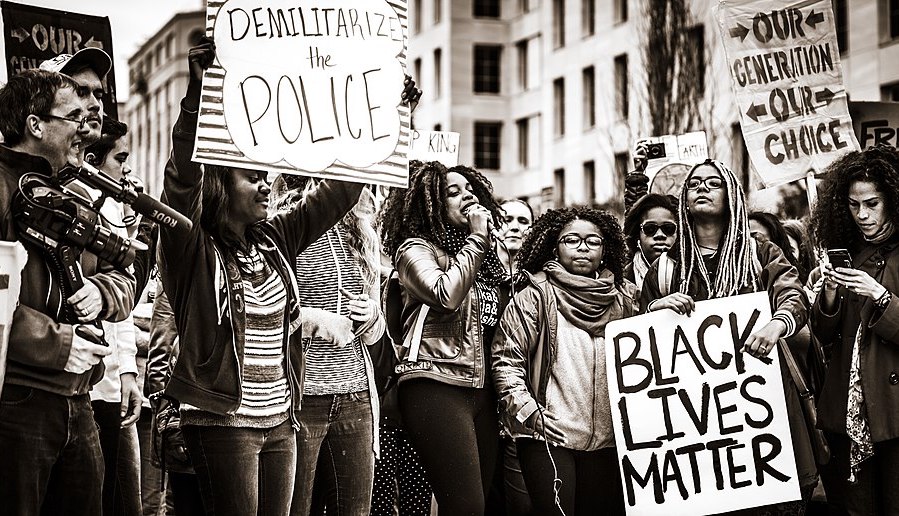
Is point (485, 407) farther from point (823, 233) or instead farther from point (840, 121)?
point (840, 121)

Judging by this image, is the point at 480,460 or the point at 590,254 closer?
the point at 480,460

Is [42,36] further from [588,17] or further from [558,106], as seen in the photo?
[558,106]

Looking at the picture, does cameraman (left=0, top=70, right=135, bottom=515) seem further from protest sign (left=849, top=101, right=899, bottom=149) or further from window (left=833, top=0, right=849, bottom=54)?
window (left=833, top=0, right=849, bottom=54)

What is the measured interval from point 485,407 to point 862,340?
6.43 ft

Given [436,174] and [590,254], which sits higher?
[436,174]

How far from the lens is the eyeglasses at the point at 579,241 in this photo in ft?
23.0

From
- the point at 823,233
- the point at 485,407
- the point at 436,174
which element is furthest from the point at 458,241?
the point at 823,233

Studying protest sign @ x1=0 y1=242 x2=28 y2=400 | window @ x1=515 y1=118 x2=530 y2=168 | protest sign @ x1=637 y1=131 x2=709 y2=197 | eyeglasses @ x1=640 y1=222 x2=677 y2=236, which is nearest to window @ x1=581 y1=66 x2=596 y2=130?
window @ x1=515 y1=118 x2=530 y2=168

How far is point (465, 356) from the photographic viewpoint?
6.34 meters

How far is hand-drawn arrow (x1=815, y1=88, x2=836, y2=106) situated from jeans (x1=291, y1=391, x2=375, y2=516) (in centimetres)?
422

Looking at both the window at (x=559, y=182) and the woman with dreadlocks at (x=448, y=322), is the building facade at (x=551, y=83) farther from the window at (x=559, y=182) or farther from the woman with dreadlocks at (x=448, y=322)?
the woman with dreadlocks at (x=448, y=322)

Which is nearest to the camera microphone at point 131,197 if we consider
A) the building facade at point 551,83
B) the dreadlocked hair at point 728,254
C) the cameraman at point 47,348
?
the cameraman at point 47,348

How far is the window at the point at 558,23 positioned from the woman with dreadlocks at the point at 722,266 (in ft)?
122

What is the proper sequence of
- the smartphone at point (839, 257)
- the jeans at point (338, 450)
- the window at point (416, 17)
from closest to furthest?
1. the jeans at point (338, 450)
2. the smartphone at point (839, 257)
3. the window at point (416, 17)
